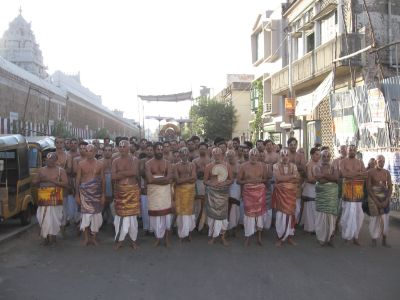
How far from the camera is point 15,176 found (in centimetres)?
958

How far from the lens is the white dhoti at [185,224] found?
8344 millimetres

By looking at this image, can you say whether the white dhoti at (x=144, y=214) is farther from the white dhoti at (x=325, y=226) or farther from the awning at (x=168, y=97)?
the awning at (x=168, y=97)

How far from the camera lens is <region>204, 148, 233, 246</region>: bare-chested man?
8.36 metres

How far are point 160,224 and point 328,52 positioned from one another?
37.3 feet

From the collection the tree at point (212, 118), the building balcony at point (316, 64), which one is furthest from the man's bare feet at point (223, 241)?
the tree at point (212, 118)

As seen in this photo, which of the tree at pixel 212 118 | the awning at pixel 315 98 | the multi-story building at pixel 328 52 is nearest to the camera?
the awning at pixel 315 98

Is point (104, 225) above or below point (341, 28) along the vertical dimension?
below

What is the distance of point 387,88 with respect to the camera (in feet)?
37.9

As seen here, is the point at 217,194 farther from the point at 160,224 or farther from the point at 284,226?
the point at 284,226

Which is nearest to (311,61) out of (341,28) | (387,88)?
(341,28)

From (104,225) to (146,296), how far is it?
4758 millimetres

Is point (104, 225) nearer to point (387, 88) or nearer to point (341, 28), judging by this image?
point (387, 88)

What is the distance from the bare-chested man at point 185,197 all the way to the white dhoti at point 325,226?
7.16 feet

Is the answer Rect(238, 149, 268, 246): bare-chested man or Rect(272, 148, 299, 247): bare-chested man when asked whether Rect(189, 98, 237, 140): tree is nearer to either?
Rect(238, 149, 268, 246): bare-chested man
